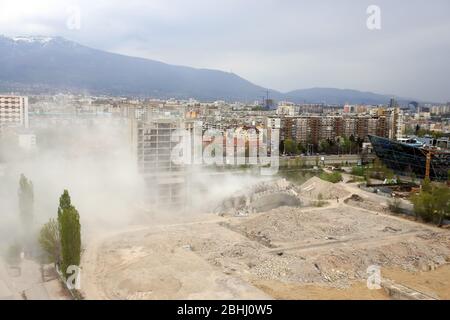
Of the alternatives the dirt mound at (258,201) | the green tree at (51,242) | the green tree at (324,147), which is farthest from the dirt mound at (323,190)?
the green tree at (324,147)

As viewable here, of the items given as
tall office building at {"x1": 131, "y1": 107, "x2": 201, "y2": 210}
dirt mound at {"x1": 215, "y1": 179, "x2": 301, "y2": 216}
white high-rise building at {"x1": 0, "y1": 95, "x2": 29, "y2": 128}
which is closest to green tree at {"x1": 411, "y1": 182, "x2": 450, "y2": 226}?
dirt mound at {"x1": 215, "y1": 179, "x2": 301, "y2": 216}

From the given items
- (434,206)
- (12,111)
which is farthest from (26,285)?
(12,111)

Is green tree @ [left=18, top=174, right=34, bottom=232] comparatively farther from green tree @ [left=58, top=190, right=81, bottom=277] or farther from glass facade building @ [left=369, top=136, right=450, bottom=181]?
glass facade building @ [left=369, top=136, right=450, bottom=181]

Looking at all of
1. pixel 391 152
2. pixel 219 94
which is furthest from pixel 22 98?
pixel 219 94

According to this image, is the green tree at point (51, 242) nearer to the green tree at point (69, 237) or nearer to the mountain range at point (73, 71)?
the green tree at point (69, 237)
